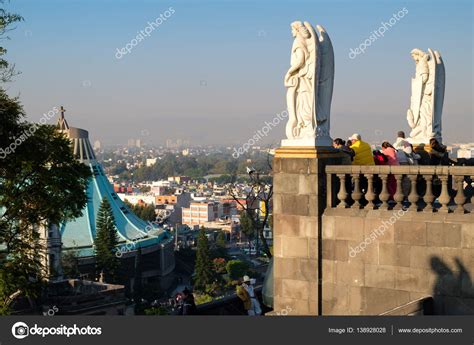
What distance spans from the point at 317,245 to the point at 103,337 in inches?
123

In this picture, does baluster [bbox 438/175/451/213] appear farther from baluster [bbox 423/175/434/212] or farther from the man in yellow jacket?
the man in yellow jacket

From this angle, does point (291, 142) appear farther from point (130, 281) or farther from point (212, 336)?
point (130, 281)

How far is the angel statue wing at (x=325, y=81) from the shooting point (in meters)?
9.11

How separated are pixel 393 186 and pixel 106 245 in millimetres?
52810

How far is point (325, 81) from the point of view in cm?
917

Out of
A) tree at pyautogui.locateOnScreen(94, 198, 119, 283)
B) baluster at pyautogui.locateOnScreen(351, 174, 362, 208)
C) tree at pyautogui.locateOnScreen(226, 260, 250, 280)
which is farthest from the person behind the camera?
tree at pyautogui.locateOnScreen(226, 260, 250, 280)

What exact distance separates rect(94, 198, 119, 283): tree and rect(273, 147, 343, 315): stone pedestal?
168 feet

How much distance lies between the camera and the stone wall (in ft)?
26.4

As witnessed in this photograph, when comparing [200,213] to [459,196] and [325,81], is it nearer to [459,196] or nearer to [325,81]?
[325,81]

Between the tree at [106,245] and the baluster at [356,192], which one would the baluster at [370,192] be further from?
the tree at [106,245]

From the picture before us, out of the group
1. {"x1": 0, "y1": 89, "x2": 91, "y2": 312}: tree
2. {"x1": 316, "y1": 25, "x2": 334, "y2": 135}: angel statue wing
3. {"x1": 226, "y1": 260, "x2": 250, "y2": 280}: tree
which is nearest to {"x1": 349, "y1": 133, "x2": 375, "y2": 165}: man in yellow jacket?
{"x1": 316, "y1": 25, "x2": 334, "y2": 135}: angel statue wing

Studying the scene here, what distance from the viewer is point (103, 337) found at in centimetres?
747

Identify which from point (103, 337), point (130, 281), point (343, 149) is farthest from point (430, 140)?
point (130, 281)

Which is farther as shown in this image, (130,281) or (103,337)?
(130,281)
